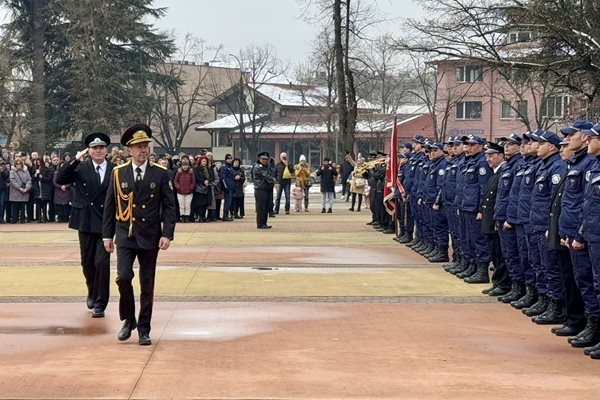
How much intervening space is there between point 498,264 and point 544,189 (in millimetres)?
2615

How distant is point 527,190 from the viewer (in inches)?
450

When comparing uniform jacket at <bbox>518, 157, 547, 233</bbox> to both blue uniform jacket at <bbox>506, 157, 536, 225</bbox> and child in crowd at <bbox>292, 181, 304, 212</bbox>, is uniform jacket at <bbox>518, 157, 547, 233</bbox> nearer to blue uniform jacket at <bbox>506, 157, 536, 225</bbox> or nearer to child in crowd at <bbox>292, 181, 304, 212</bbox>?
blue uniform jacket at <bbox>506, 157, 536, 225</bbox>

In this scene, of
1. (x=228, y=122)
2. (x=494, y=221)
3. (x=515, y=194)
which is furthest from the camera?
(x=228, y=122)

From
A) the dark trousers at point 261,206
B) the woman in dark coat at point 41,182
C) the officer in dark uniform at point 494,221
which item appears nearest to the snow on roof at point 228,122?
the woman in dark coat at point 41,182

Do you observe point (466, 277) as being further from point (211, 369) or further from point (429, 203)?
point (211, 369)

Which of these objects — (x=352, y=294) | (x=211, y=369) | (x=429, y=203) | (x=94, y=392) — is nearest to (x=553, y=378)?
(x=211, y=369)

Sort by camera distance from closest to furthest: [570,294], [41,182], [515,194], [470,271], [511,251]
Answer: [570,294]
[515,194]
[511,251]
[470,271]
[41,182]

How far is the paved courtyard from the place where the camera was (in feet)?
25.5

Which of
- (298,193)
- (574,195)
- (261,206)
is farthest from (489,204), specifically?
(298,193)

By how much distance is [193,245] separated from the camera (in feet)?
65.5

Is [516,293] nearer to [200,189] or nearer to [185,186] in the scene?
[185,186]

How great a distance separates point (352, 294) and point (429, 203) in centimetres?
469

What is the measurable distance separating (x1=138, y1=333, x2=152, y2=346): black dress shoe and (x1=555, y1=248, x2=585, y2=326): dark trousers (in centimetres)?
412

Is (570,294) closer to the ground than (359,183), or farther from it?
closer to the ground
